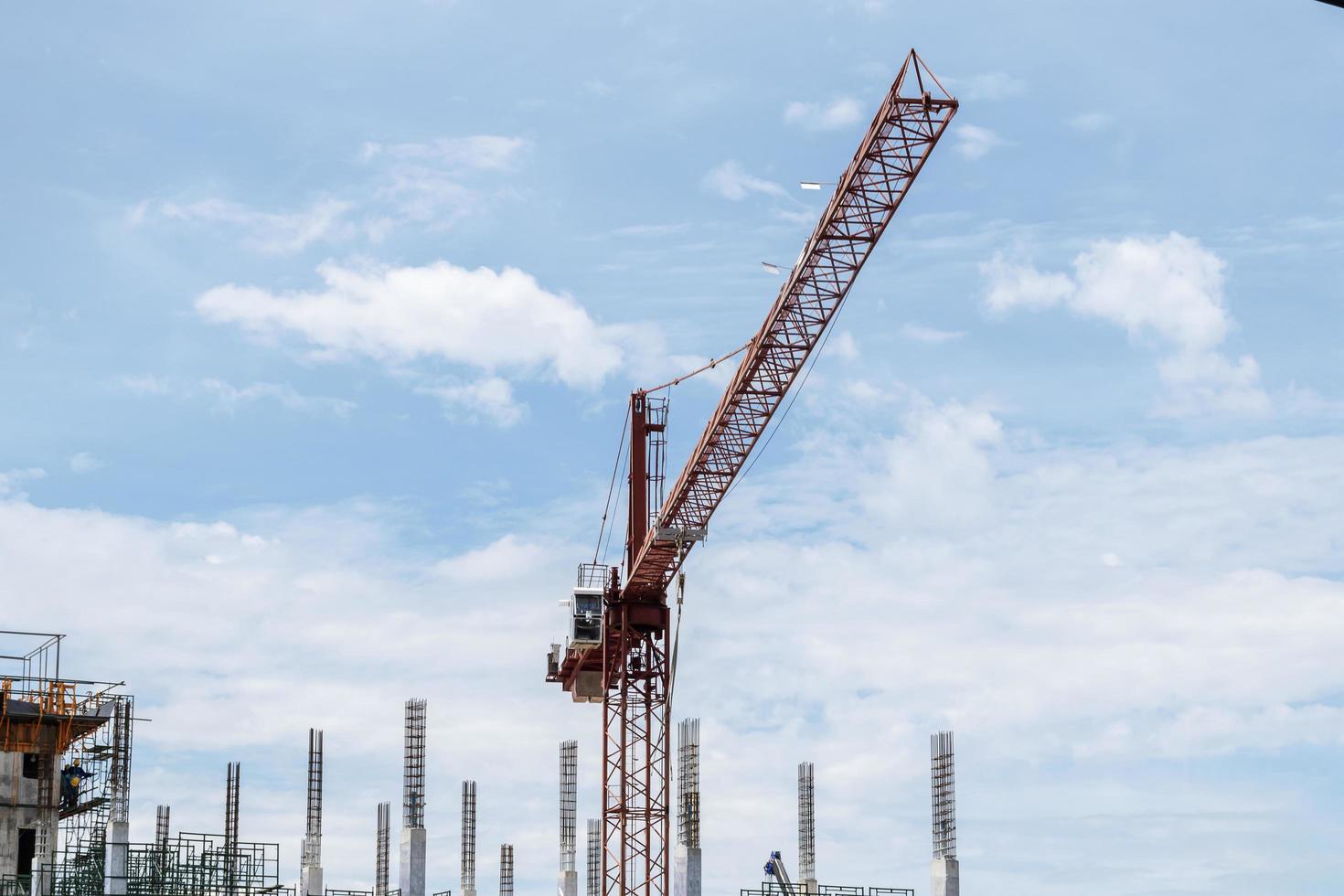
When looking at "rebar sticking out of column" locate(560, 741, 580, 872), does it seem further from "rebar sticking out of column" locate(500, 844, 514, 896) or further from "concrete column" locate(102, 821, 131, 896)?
"concrete column" locate(102, 821, 131, 896)

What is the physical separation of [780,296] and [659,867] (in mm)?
29453

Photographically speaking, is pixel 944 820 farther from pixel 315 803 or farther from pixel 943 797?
pixel 315 803

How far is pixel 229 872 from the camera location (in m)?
66.4

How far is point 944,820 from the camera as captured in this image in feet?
230

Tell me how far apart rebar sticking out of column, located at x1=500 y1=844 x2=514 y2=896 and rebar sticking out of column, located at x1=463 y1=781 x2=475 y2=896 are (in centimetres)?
425

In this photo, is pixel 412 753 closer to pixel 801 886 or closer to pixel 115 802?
pixel 115 802

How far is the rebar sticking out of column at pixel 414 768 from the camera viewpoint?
70.4 m

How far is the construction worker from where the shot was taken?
7412cm

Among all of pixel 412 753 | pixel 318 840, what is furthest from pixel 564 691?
pixel 318 840

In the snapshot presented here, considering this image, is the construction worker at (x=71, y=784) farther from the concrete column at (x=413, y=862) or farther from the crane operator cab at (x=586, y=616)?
the crane operator cab at (x=586, y=616)

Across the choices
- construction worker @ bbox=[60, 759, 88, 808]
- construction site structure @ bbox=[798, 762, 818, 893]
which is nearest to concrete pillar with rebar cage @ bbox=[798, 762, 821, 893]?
construction site structure @ bbox=[798, 762, 818, 893]

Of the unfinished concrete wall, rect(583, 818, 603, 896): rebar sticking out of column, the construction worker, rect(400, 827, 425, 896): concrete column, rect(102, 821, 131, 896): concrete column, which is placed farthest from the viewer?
rect(583, 818, 603, 896): rebar sticking out of column

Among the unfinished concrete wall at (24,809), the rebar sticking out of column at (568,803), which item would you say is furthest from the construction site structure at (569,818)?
the unfinished concrete wall at (24,809)

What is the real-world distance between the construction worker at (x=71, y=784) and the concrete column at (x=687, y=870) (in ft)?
84.7
